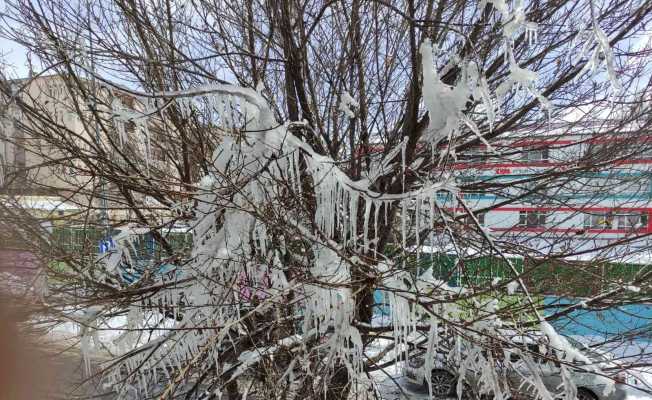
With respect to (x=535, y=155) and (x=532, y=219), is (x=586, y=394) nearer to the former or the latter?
(x=532, y=219)

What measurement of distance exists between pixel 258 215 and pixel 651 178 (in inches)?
139

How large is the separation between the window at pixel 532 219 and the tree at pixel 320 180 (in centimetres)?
33

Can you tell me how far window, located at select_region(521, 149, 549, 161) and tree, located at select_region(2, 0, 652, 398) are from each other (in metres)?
0.23

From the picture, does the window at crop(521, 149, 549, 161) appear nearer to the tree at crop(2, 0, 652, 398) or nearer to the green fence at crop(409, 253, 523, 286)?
the tree at crop(2, 0, 652, 398)

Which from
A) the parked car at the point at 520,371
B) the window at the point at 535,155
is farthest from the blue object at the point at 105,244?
the window at the point at 535,155

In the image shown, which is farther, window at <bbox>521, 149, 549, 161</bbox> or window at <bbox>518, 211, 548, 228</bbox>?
window at <bbox>518, 211, 548, 228</bbox>

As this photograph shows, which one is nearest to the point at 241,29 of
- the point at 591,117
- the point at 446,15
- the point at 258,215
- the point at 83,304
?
the point at 446,15

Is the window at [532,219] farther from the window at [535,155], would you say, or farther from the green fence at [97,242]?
the green fence at [97,242]

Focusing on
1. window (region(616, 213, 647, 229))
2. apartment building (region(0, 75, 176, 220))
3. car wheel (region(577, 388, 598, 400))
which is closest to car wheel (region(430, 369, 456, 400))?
window (region(616, 213, 647, 229))

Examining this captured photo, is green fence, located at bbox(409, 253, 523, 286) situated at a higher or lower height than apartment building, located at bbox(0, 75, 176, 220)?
lower

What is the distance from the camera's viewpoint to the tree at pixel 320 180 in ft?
8.29

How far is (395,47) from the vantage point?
3.52m

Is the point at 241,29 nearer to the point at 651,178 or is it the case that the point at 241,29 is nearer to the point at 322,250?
the point at 322,250

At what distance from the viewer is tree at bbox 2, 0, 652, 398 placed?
2525mm
